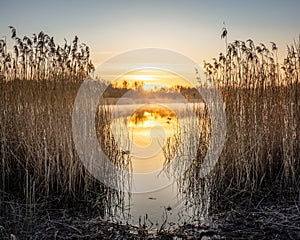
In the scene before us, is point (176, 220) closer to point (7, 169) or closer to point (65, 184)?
point (65, 184)

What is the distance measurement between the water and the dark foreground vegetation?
0.62ft

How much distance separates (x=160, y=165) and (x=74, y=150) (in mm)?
1691

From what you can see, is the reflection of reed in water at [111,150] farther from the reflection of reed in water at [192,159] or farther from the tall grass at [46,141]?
the reflection of reed in water at [192,159]

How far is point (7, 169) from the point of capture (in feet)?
11.8

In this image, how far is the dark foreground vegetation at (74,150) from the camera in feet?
10.7

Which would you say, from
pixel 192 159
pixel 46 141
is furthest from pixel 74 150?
pixel 192 159

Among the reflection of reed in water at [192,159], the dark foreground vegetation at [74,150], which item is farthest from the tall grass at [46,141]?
the reflection of reed in water at [192,159]

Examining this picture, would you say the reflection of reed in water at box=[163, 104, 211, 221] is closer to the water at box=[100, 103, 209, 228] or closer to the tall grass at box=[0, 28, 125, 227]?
the water at box=[100, 103, 209, 228]

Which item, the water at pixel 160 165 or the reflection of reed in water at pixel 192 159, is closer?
the water at pixel 160 165

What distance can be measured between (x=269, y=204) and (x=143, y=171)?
1.72 m

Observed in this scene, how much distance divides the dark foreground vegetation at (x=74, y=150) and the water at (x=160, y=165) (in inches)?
7.5

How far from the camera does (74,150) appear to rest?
3457 mm

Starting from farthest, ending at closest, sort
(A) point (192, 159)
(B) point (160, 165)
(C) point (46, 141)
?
(B) point (160, 165) < (A) point (192, 159) < (C) point (46, 141)

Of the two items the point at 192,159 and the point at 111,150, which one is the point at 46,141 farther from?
the point at 192,159
